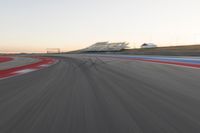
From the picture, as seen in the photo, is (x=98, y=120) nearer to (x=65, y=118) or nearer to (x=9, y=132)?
(x=65, y=118)

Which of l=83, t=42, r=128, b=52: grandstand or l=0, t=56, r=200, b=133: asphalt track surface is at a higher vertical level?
l=0, t=56, r=200, b=133: asphalt track surface

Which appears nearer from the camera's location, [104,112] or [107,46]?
[104,112]

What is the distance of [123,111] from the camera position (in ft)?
14.5

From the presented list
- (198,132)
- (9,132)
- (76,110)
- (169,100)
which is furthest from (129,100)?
(9,132)

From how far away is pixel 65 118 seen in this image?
13.4 ft

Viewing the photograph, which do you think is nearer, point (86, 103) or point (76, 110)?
point (76, 110)

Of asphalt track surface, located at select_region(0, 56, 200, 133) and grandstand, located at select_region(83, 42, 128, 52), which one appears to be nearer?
asphalt track surface, located at select_region(0, 56, 200, 133)

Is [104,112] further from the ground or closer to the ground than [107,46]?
further from the ground

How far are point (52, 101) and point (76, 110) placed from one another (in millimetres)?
1101

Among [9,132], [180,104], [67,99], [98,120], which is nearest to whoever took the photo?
[9,132]

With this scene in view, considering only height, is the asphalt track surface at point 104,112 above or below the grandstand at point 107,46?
above

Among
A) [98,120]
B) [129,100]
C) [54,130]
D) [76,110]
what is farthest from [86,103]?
[54,130]

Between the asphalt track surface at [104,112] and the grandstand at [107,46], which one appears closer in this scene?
the asphalt track surface at [104,112]

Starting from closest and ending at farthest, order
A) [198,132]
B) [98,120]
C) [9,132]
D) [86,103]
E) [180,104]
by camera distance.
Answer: [198,132]
[9,132]
[98,120]
[180,104]
[86,103]
